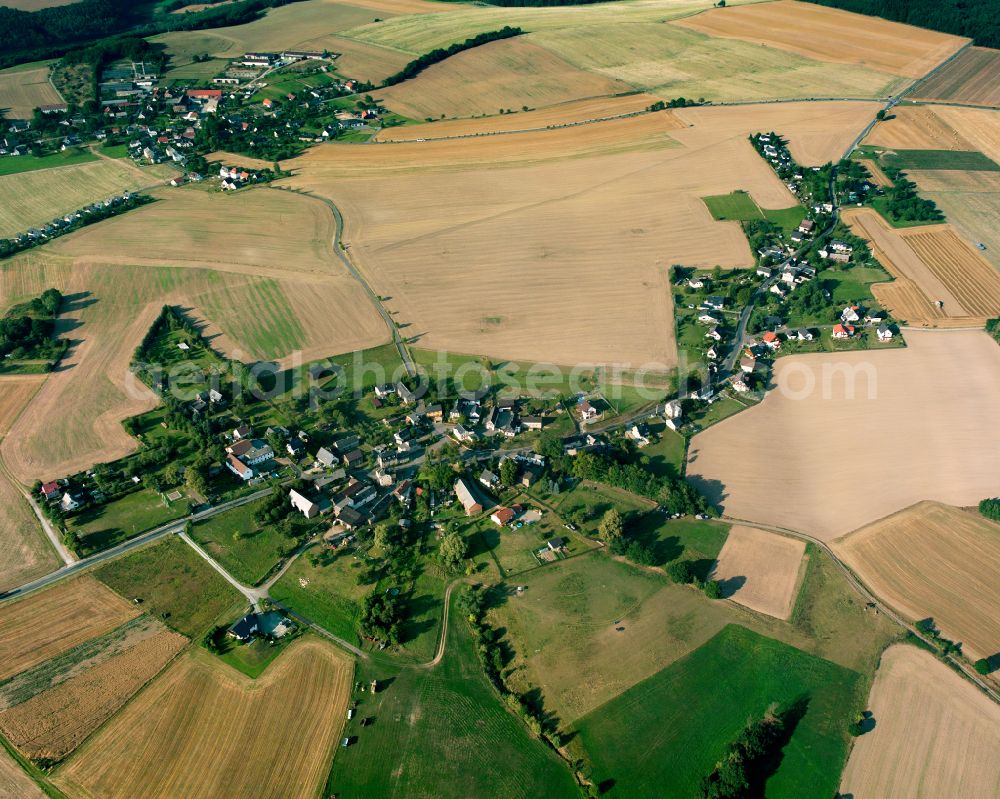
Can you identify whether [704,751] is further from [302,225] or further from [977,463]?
[302,225]

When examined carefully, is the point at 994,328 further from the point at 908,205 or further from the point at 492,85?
the point at 492,85

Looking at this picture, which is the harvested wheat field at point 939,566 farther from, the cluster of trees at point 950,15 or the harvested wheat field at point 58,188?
the cluster of trees at point 950,15

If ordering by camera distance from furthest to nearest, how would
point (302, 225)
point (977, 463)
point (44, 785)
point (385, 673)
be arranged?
point (302, 225), point (977, 463), point (385, 673), point (44, 785)

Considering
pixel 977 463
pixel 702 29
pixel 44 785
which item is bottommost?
pixel 44 785

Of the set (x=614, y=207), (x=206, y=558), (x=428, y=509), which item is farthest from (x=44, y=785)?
(x=614, y=207)

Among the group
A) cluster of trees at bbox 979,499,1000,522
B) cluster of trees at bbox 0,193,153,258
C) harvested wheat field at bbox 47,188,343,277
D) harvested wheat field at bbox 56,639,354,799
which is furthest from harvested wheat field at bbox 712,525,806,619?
cluster of trees at bbox 0,193,153,258

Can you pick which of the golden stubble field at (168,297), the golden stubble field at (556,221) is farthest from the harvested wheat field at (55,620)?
the golden stubble field at (556,221)
